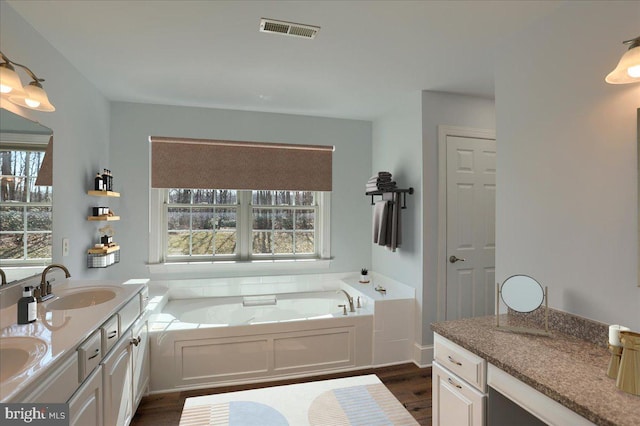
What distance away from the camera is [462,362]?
155cm

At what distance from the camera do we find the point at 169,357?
2.59 metres

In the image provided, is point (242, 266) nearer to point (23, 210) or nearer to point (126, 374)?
point (126, 374)

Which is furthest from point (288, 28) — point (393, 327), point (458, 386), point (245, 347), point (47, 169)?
point (393, 327)

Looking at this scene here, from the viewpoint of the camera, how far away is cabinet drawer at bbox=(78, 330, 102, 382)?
136cm

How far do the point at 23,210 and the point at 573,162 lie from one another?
9.65 feet

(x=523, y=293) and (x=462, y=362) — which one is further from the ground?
(x=523, y=293)

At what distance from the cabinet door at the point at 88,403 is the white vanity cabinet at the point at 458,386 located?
1634 mm

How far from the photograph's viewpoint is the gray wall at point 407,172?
3.09 m

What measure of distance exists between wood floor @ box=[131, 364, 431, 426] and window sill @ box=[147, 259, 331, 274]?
1.26 m

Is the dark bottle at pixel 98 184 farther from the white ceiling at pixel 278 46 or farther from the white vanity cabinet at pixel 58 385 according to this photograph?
the white vanity cabinet at pixel 58 385

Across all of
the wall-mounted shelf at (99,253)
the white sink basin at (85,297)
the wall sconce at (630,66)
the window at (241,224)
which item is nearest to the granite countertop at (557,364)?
the wall sconce at (630,66)

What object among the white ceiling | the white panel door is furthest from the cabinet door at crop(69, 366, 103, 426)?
the white panel door

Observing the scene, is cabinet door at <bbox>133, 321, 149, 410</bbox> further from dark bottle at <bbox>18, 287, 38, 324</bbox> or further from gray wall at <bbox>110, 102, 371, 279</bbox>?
gray wall at <bbox>110, 102, 371, 279</bbox>

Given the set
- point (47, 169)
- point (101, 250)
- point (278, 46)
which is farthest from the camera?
point (101, 250)
